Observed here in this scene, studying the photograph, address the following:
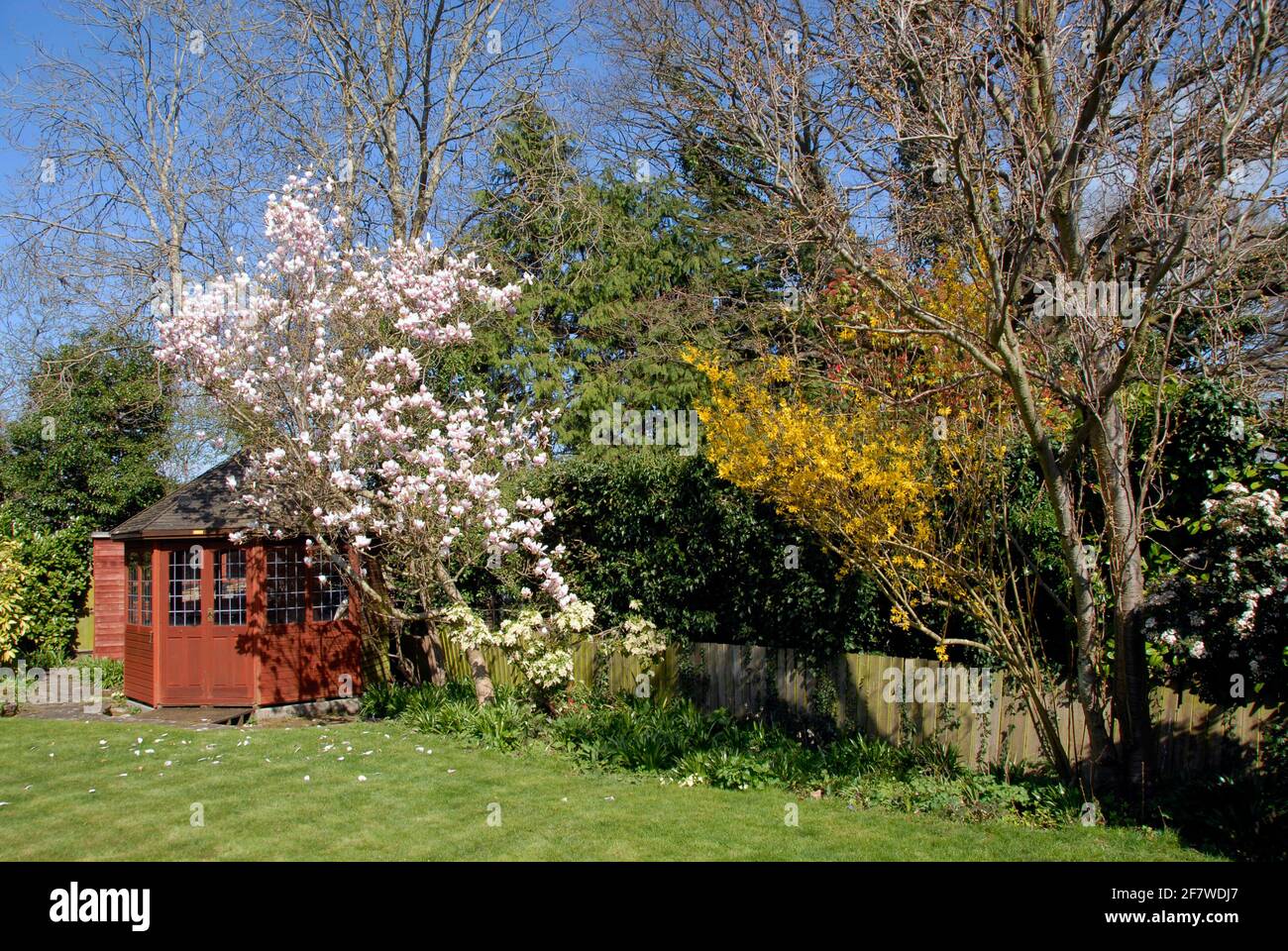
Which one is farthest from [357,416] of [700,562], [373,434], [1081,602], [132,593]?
[1081,602]

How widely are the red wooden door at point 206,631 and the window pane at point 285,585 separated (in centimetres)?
36

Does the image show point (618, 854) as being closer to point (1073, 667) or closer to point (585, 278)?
point (1073, 667)

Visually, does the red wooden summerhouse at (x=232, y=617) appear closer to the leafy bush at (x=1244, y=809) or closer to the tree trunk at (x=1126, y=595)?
the tree trunk at (x=1126, y=595)

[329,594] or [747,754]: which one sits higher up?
[329,594]

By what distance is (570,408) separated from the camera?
17016 mm

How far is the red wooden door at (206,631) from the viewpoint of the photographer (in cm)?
1209

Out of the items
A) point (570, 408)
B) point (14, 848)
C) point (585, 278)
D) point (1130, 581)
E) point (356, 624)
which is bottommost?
point (14, 848)

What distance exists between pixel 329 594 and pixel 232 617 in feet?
4.19

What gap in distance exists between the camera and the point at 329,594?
1270 cm

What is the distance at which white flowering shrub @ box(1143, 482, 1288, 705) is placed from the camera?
5402 millimetres

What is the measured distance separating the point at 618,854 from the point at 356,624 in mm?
8008

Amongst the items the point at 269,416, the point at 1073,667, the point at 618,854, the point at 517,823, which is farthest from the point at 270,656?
the point at 1073,667

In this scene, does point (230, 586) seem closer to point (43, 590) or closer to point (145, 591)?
point (145, 591)

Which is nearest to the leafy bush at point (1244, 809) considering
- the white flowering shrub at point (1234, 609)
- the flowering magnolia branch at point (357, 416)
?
the white flowering shrub at point (1234, 609)
